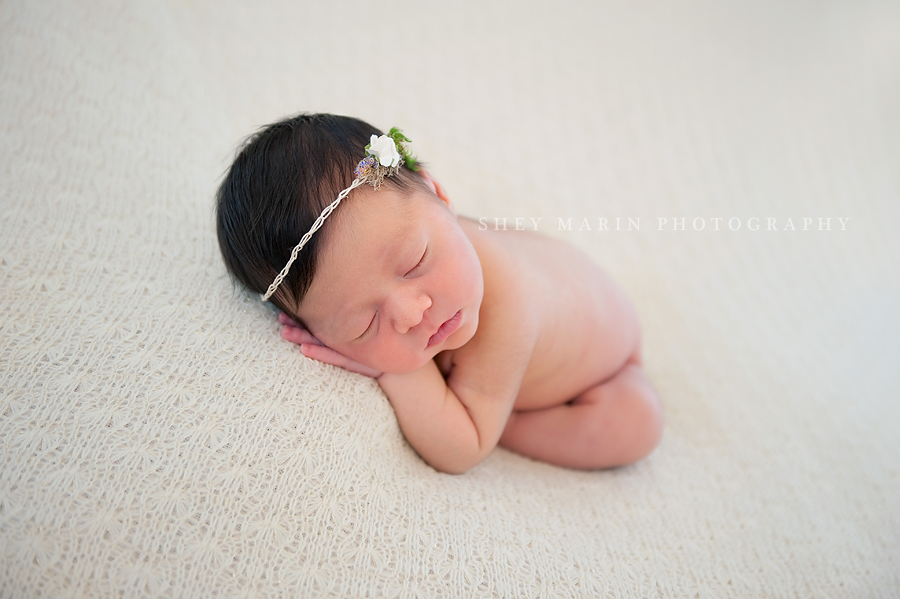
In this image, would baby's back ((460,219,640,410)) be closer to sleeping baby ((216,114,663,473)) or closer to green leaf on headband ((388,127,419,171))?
sleeping baby ((216,114,663,473))

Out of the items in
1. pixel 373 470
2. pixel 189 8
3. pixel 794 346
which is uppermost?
pixel 189 8

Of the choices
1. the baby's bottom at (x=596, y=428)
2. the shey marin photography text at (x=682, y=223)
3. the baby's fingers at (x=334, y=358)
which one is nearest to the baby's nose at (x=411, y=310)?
the baby's fingers at (x=334, y=358)

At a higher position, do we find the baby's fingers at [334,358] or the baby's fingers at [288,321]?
the baby's fingers at [288,321]

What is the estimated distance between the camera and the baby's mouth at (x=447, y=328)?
1026mm

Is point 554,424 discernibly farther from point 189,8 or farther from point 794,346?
point 189,8

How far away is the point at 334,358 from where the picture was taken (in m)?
1.04

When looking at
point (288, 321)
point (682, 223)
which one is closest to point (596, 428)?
point (288, 321)

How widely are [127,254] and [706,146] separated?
2054mm

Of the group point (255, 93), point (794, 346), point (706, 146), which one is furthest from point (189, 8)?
point (794, 346)

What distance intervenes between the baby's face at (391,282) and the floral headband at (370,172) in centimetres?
2

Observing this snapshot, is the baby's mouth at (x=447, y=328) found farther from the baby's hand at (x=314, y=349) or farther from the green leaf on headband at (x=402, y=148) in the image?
the green leaf on headband at (x=402, y=148)

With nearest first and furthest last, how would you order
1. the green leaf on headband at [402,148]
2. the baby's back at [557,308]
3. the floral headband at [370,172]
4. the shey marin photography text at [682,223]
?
the floral headband at [370,172] < the green leaf on headband at [402,148] < the baby's back at [557,308] < the shey marin photography text at [682,223]

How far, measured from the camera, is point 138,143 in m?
1.24

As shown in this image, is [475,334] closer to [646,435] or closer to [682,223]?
[646,435]
